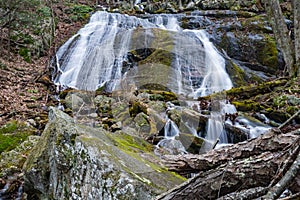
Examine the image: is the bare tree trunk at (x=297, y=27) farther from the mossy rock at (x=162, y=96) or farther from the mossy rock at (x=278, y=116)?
the mossy rock at (x=162, y=96)

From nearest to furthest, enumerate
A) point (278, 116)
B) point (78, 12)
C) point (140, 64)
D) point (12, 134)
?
point (12, 134) < point (278, 116) < point (140, 64) < point (78, 12)

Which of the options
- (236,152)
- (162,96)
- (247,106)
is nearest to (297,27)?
(247,106)

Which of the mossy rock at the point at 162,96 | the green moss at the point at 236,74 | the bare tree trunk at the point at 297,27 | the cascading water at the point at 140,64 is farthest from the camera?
the green moss at the point at 236,74

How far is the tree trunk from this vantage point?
53.0 inches

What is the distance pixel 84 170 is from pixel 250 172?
1871 mm

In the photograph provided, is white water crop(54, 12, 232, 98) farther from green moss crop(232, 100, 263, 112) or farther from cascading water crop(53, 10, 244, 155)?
green moss crop(232, 100, 263, 112)

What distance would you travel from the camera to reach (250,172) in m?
1.49

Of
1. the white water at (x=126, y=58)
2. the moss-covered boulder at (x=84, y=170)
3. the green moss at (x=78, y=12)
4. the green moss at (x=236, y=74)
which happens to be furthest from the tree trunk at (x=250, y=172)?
the green moss at (x=78, y=12)

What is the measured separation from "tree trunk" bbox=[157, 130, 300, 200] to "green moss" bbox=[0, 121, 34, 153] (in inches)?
175

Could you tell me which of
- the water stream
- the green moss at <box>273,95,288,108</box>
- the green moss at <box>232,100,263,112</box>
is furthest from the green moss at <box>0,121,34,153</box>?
the green moss at <box>273,95,288,108</box>

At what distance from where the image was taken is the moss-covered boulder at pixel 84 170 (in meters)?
2.37

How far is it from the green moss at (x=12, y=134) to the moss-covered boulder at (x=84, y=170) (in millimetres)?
1533

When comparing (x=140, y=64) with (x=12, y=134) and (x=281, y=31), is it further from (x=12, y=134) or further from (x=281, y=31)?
(x=12, y=134)

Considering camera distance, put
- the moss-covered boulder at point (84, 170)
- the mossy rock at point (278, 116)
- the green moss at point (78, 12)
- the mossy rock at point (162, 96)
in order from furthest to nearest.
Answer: the green moss at point (78, 12) < the mossy rock at point (162, 96) < the mossy rock at point (278, 116) < the moss-covered boulder at point (84, 170)
